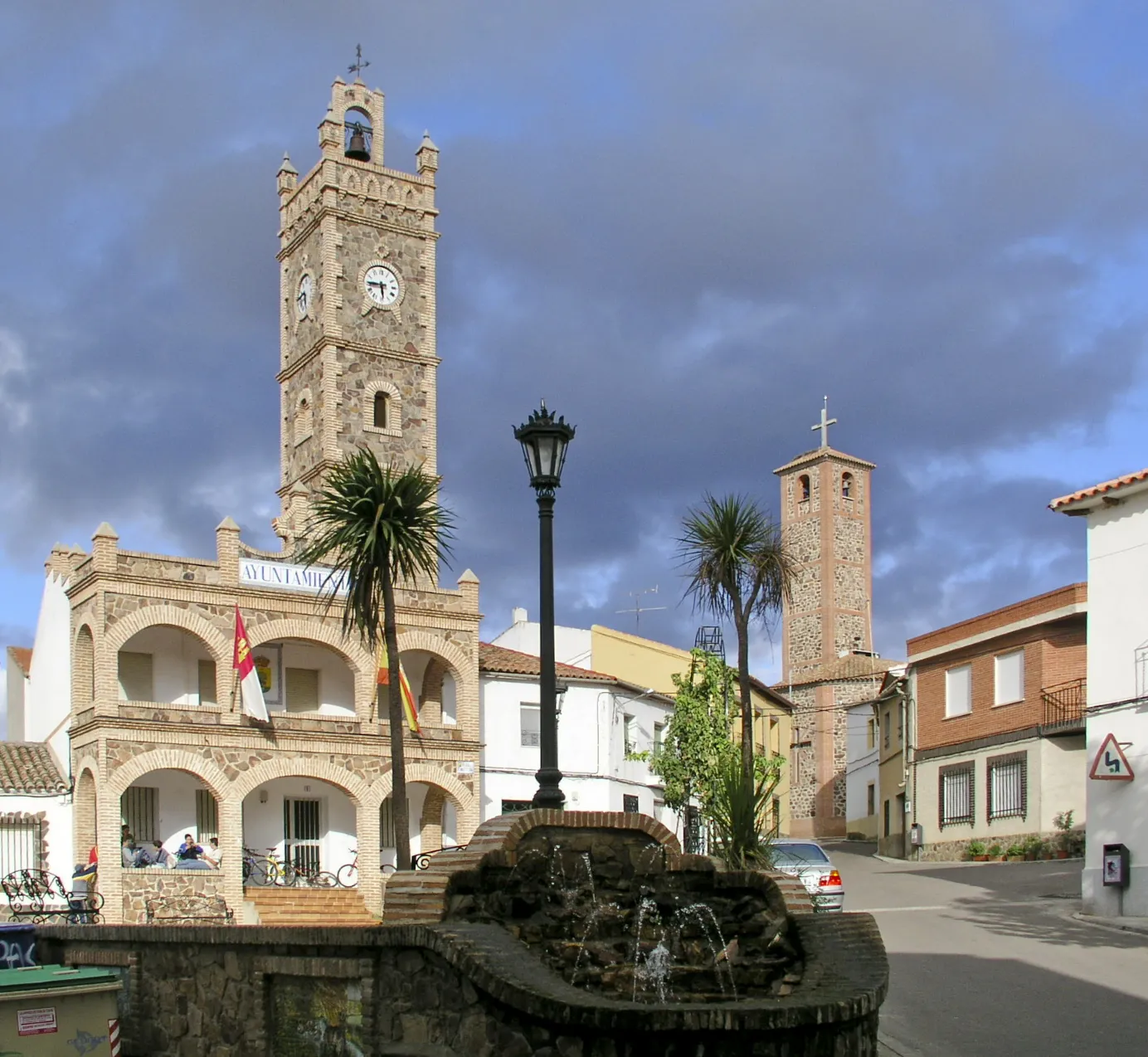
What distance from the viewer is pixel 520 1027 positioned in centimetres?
1036

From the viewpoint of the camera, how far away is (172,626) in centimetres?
3916

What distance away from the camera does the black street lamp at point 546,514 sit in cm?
1476

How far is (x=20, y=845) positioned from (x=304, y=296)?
61.3 feet

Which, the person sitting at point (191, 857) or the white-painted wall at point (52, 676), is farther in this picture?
the white-painted wall at point (52, 676)

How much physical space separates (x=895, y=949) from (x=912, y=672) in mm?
25227

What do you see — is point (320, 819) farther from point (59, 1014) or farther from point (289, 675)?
point (59, 1014)

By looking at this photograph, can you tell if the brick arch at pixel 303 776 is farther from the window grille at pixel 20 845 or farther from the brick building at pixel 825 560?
the brick building at pixel 825 560

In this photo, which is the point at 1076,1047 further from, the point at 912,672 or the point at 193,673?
the point at 912,672

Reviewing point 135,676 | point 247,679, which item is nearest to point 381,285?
point 247,679

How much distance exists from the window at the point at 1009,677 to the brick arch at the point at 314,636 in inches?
617

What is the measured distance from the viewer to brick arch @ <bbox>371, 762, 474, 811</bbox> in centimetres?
4116

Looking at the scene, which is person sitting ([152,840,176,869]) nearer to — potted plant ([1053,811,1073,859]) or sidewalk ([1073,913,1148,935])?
sidewalk ([1073,913,1148,935])

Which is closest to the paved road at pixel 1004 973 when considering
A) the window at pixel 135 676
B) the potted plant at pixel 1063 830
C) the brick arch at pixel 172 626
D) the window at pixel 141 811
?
the potted plant at pixel 1063 830

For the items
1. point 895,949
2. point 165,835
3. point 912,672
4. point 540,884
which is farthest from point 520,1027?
point 912,672
